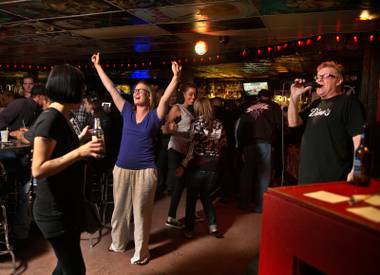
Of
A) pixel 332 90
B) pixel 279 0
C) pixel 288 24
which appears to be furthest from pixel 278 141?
pixel 332 90

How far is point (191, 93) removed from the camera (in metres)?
3.76

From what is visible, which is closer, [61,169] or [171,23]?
[61,169]

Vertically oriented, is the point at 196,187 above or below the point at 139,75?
below

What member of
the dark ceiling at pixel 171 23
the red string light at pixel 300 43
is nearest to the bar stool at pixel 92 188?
the dark ceiling at pixel 171 23

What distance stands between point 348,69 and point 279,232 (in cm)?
1116

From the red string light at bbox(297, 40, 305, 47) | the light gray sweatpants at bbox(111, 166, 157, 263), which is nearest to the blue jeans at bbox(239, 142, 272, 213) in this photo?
the red string light at bbox(297, 40, 305, 47)

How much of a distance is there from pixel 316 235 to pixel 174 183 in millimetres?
2963

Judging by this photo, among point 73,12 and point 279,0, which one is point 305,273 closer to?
point 279,0

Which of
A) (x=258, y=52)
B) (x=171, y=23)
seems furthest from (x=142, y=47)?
(x=258, y=52)

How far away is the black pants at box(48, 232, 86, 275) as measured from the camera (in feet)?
5.53

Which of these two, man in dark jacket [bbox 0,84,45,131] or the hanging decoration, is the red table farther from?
the hanging decoration

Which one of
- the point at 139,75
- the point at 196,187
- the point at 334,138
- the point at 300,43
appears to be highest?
the point at 139,75

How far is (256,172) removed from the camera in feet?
16.1

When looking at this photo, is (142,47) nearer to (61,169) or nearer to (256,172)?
(256,172)
